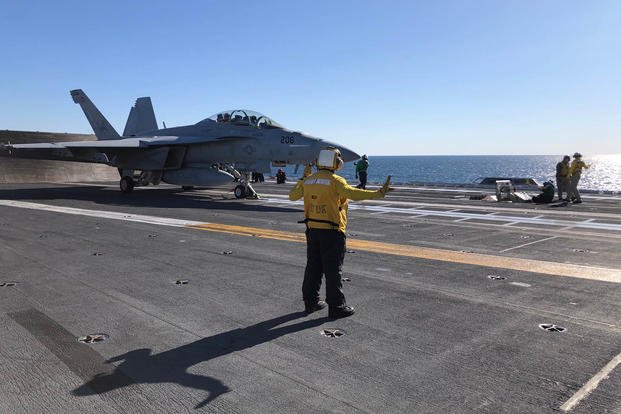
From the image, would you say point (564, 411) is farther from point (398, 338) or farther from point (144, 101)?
point (144, 101)

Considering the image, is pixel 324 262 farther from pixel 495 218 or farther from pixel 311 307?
pixel 495 218

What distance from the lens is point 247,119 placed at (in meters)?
19.9

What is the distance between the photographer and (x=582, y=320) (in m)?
4.98

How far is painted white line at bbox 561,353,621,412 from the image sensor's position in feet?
10.7

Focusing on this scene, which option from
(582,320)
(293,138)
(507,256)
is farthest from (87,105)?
(582,320)

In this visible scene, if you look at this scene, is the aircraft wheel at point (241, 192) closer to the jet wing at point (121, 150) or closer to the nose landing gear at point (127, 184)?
the jet wing at point (121, 150)

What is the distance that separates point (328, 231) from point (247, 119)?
1540 cm

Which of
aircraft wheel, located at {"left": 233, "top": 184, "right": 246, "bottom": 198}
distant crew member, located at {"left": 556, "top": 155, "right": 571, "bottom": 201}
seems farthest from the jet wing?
distant crew member, located at {"left": 556, "top": 155, "right": 571, "bottom": 201}

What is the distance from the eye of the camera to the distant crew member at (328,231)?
5224mm

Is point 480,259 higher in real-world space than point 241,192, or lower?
lower

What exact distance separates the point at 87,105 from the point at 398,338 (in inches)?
1178

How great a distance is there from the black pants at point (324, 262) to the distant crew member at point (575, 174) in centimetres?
1724

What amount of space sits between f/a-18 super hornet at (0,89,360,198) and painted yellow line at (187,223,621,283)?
850 cm

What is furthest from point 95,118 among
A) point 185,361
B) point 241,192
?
point 185,361
